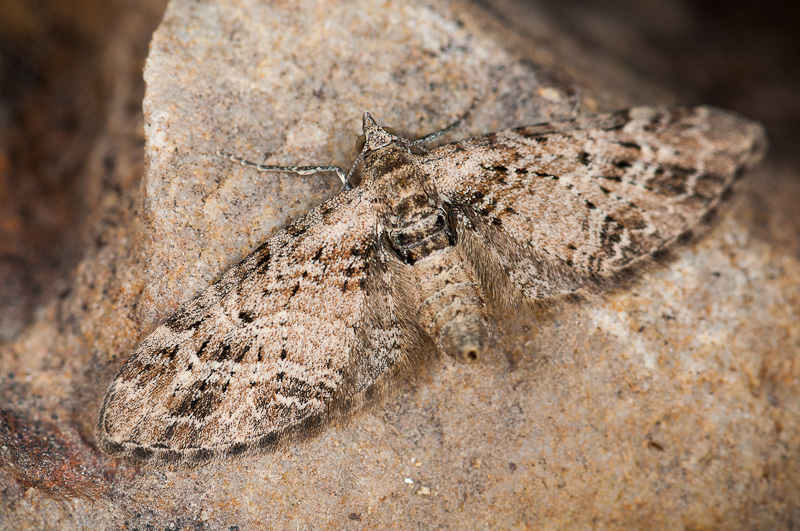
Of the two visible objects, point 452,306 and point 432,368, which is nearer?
point 452,306

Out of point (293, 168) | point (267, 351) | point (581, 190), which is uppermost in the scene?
point (293, 168)

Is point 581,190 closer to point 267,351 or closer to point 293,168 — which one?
point 293,168

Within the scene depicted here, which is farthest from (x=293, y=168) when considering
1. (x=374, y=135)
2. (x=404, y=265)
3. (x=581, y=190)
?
(x=581, y=190)

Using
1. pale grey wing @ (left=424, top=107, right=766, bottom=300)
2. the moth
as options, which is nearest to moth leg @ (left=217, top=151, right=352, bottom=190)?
the moth

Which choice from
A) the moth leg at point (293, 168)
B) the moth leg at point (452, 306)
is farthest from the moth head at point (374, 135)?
the moth leg at point (452, 306)

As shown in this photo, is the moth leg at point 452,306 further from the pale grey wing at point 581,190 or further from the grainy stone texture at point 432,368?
the grainy stone texture at point 432,368

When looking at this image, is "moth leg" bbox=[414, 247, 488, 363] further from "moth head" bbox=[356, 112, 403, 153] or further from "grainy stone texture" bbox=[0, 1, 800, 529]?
"moth head" bbox=[356, 112, 403, 153]

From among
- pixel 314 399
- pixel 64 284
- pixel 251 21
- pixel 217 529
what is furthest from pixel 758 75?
pixel 64 284
